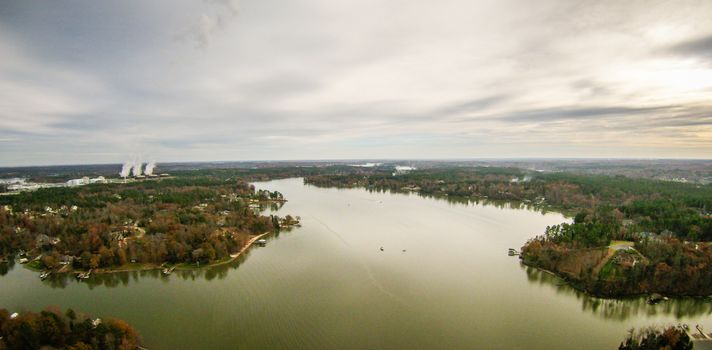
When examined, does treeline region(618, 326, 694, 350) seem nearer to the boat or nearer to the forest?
the forest

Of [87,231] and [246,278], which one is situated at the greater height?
[87,231]

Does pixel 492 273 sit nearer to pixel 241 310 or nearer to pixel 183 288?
pixel 241 310

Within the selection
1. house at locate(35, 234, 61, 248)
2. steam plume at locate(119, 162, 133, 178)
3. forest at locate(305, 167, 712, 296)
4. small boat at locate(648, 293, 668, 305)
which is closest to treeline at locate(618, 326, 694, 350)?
small boat at locate(648, 293, 668, 305)

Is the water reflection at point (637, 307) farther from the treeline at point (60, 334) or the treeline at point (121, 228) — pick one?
the treeline at point (121, 228)

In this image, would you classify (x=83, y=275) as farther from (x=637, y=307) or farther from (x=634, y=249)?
(x=634, y=249)

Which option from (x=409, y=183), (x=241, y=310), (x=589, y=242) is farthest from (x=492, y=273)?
(x=409, y=183)

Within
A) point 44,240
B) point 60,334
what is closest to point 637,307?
point 60,334

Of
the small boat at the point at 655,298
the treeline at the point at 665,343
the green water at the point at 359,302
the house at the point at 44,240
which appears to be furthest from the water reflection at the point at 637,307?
the house at the point at 44,240
